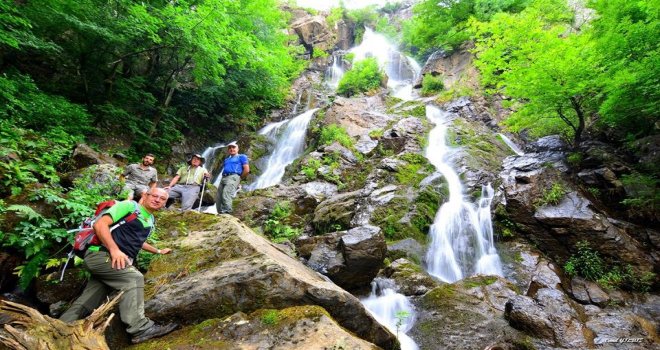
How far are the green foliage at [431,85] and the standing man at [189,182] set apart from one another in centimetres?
1866

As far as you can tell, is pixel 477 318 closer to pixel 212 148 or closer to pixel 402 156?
pixel 402 156

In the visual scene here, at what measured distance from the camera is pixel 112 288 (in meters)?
3.39

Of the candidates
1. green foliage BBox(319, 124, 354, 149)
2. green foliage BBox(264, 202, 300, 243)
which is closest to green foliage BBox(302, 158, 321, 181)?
green foliage BBox(319, 124, 354, 149)

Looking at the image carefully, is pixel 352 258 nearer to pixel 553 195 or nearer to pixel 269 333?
pixel 269 333

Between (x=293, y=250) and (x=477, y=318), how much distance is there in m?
4.23

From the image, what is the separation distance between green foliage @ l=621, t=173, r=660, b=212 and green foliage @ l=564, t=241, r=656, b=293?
1.73 m

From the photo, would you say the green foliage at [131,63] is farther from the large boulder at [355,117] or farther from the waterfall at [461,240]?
the waterfall at [461,240]

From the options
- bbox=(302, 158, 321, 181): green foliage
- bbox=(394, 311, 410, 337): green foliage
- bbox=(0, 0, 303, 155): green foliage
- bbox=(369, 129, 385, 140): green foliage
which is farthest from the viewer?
bbox=(369, 129, 385, 140): green foliage

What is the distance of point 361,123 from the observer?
17641mm

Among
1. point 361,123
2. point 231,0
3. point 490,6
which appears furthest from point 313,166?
point 490,6

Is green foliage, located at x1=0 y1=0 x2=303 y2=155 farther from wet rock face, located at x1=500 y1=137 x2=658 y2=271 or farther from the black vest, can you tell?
wet rock face, located at x1=500 y1=137 x2=658 y2=271

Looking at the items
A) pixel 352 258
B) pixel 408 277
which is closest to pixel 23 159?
pixel 352 258

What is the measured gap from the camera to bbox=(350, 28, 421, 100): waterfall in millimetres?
26750

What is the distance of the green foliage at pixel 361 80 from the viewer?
930 inches
